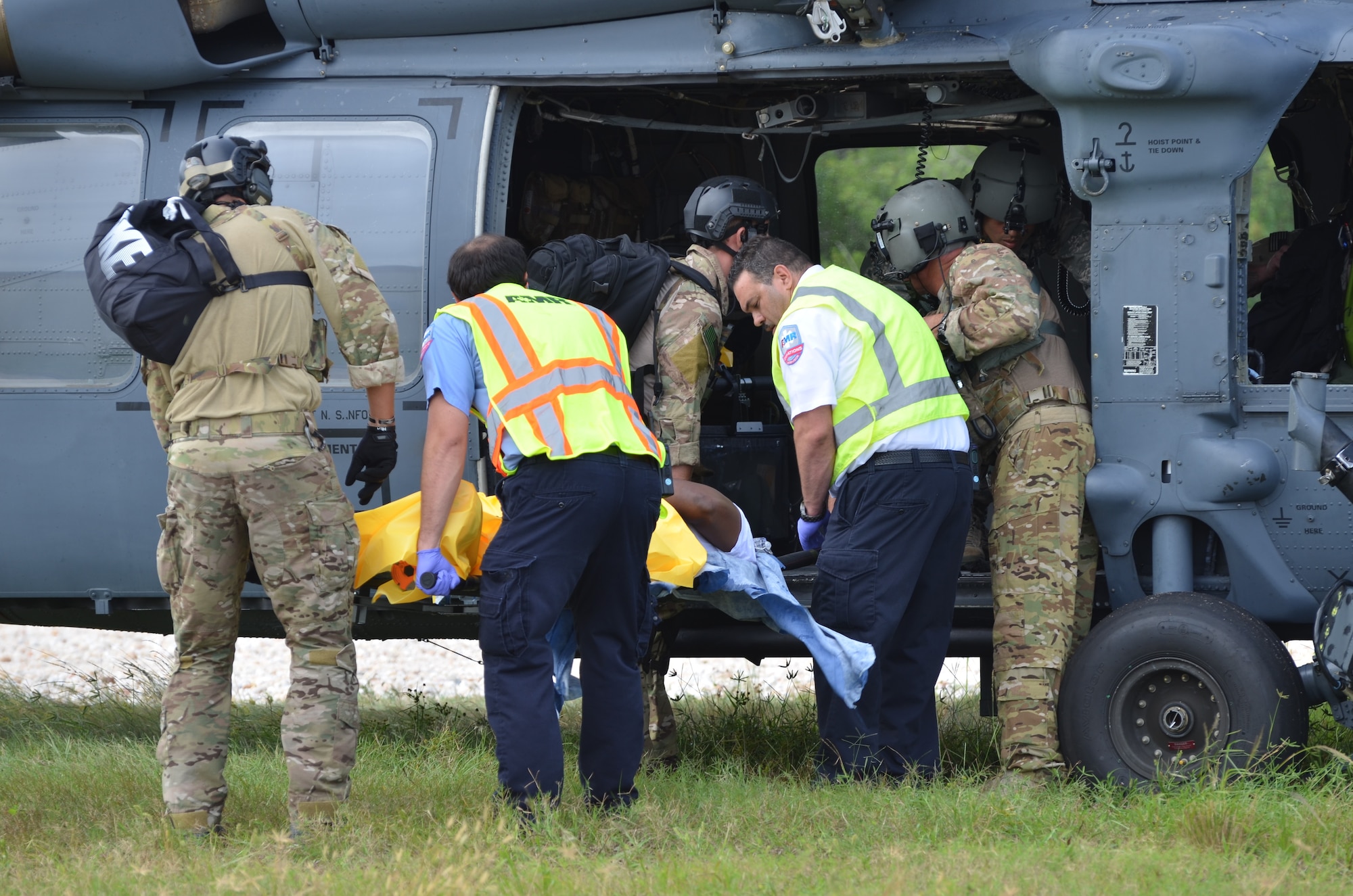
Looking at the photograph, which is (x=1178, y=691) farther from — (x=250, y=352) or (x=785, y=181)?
(x=250, y=352)

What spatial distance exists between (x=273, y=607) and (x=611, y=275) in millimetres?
1585

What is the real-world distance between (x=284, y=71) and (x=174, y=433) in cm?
188

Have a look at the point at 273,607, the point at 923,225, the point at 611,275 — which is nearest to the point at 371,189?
the point at 611,275

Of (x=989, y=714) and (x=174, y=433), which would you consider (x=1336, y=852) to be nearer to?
(x=989, y=714)

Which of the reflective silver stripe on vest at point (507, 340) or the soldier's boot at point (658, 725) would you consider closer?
the reflective silver stripe on vest at point (507, 340)

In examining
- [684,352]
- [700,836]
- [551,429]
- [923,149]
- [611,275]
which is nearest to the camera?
[700,836]

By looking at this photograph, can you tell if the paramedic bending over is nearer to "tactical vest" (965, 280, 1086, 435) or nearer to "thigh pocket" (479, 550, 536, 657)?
"thigh pocket" (479, 550, 536, 657)

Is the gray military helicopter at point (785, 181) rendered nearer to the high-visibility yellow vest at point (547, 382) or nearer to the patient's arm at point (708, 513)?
the patient's arm at point (708, 513)

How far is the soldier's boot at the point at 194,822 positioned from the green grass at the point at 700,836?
4 centimetres

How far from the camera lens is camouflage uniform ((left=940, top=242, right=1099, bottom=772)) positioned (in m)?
4.66

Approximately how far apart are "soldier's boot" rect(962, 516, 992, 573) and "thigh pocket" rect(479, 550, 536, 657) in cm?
194

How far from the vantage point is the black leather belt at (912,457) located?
4531mm

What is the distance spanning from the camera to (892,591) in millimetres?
4496

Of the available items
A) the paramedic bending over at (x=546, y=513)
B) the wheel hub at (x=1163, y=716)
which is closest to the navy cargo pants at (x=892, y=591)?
the wheel hub at (x=1163, y=716)
